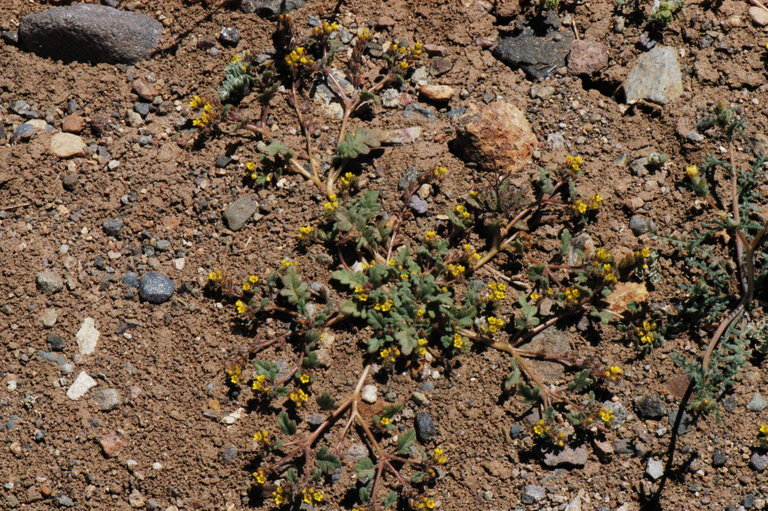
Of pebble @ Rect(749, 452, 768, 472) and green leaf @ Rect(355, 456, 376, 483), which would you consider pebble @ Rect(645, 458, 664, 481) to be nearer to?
pebble @ Rect(749, 452, 768, 472)

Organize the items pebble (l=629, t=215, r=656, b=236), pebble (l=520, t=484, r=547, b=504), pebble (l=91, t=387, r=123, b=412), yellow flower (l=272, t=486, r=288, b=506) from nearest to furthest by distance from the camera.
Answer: yellow flower (l=272, t=486, r=288, b=506) → pebble (l=520, t=484, r=547, b=504) → pebble (l=91, t=387, r=123, b=412) → pebble (l=629, t=215, r=656, b=236)

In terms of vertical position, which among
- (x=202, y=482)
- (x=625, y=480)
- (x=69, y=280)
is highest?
(x=69, y=280)

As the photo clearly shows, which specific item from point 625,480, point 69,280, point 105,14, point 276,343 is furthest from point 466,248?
point 105,14

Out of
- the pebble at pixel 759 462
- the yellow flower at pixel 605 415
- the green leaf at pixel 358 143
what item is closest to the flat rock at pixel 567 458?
the yellow flower at pixel 605 415

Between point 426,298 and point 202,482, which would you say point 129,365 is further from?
point 426,298

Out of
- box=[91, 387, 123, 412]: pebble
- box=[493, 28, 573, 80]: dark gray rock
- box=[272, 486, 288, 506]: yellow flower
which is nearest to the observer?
box=[272, 486, 288, 506]: yellow flower

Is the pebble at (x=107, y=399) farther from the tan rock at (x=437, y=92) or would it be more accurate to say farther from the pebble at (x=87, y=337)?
the tan rock at (x=437, y=92)

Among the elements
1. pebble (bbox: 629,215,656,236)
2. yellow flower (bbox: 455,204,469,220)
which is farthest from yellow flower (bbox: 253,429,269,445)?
pebble (bbox: 629,215,656,236)
